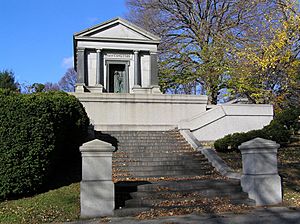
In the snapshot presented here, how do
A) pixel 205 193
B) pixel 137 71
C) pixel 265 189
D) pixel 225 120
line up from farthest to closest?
pixel 137 71 → pixel 225 120 → pixel 205 193 → pixel 265 189

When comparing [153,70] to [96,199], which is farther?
[153,70]

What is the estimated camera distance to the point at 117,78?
28.2m

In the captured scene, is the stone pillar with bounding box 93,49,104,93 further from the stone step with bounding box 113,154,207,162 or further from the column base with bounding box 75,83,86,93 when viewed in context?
the stone step with bounding box 113,154,207,162

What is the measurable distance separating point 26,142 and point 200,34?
26299 mm

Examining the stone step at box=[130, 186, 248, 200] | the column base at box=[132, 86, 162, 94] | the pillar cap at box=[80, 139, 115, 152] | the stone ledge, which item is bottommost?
the stone step at box=[130, 186, 248, 200]

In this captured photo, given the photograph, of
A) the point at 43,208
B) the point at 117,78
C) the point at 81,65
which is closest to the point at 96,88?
the point at 81,65

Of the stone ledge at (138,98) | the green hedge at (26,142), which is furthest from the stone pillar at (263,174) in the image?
the stone ledge at (138,98)

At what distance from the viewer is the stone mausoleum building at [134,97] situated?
19406 mm

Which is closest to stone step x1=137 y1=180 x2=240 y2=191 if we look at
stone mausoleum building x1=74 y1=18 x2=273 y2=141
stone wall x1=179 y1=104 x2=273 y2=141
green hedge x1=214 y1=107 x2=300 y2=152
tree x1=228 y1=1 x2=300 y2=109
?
green hedge x1=214 y1=107 x2=300 y2=152

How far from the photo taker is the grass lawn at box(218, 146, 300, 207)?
33.0 ft

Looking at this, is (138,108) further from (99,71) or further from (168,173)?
(168,173)

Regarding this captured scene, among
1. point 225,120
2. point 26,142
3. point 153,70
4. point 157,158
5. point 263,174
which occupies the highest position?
point 153,70

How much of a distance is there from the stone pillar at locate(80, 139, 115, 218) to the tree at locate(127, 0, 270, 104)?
23.2m

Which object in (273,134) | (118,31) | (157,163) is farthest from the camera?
(118,31)
